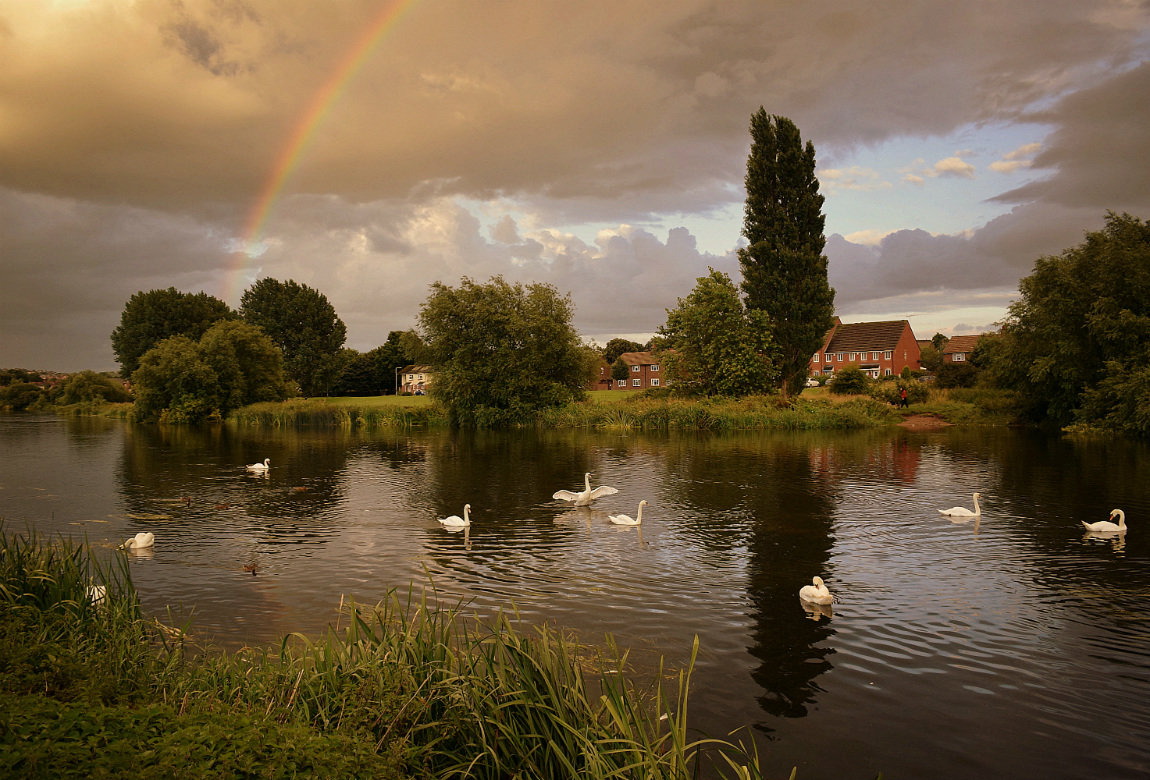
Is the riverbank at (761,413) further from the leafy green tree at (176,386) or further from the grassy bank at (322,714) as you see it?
the grassy bank at (322,714)

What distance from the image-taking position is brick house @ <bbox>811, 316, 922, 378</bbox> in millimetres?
100188

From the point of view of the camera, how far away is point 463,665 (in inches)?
235

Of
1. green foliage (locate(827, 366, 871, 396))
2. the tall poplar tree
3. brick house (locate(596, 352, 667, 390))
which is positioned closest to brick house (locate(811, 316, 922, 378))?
brick house (locate(596, 352, 667, 390))

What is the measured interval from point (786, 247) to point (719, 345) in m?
8.69

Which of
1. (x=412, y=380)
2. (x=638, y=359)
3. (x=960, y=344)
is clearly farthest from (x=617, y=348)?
(x=960, y=344)

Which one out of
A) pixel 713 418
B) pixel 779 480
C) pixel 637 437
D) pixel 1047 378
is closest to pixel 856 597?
pixel 779 480

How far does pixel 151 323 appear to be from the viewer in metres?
90.6

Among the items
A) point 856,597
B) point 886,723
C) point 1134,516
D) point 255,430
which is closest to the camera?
point 886,723

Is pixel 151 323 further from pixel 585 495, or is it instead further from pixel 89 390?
pixel 585 495

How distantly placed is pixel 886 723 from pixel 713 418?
39607mm

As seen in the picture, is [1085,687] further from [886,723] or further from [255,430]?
[255,430]

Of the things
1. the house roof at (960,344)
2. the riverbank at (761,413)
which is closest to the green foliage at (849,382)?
the riverbank at (761,413)

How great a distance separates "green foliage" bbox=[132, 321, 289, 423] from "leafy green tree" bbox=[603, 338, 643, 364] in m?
91.9

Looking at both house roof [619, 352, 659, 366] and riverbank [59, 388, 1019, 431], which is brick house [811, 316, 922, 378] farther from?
riverbank [59, 388, 1019, 431]
